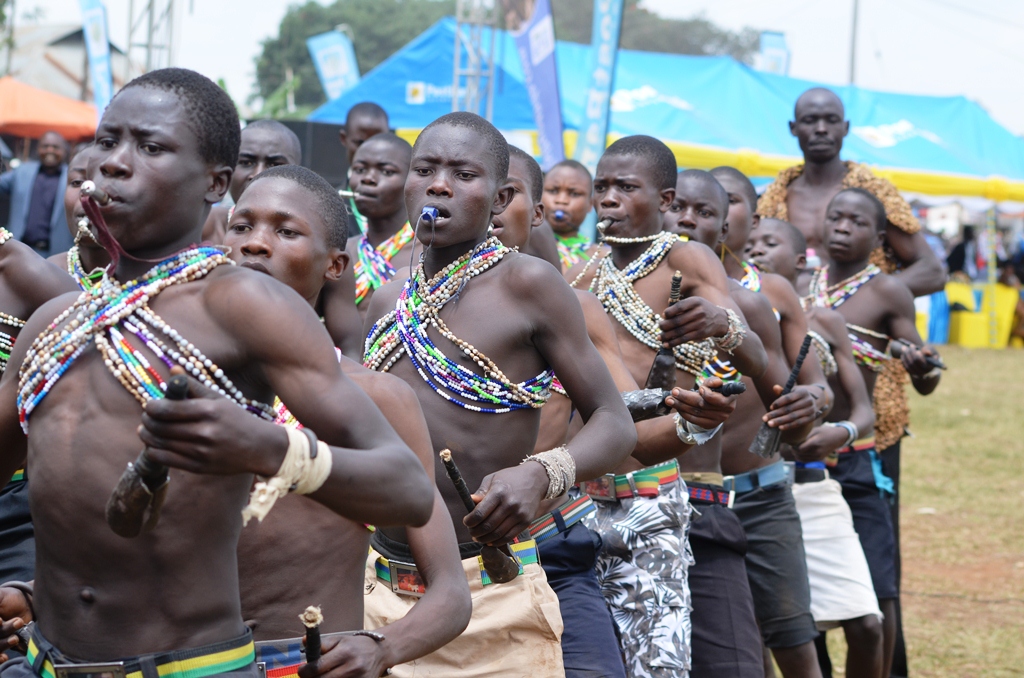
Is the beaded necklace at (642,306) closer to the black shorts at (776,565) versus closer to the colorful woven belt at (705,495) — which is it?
the colorful woven belt at (705,495)

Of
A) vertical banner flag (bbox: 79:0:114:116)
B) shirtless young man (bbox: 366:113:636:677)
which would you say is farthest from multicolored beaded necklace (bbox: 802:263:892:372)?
vertical banner flag (bbox: 79:0:114:116)

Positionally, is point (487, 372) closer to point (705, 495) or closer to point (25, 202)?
point (705, 495)

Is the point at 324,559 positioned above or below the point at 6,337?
below

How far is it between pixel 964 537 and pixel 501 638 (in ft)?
23.1

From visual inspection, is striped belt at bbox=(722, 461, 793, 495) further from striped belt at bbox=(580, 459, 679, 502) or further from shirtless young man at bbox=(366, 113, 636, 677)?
shirtless young man at bbox=(366, 113, 636, 677)

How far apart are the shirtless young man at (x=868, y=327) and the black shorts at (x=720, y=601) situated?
5.17 feet

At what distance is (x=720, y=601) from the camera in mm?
4664

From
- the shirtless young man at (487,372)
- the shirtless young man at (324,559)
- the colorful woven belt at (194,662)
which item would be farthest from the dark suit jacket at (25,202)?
the colorful woven belt at (194,662)

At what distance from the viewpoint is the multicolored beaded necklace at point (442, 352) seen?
3.38 meters

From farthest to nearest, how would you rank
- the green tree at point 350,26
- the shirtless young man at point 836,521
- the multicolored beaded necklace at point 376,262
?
the green tree at point 350,26
the shirtless young man at point 836,521
the multicolored beaded necklace at point 376,262

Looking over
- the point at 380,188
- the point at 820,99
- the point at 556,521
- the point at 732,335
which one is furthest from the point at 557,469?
the point at 820,99

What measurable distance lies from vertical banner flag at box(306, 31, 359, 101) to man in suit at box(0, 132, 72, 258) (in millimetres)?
11740

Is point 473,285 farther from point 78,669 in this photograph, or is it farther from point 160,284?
point 78,669

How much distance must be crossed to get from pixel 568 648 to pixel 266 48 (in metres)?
62.7
